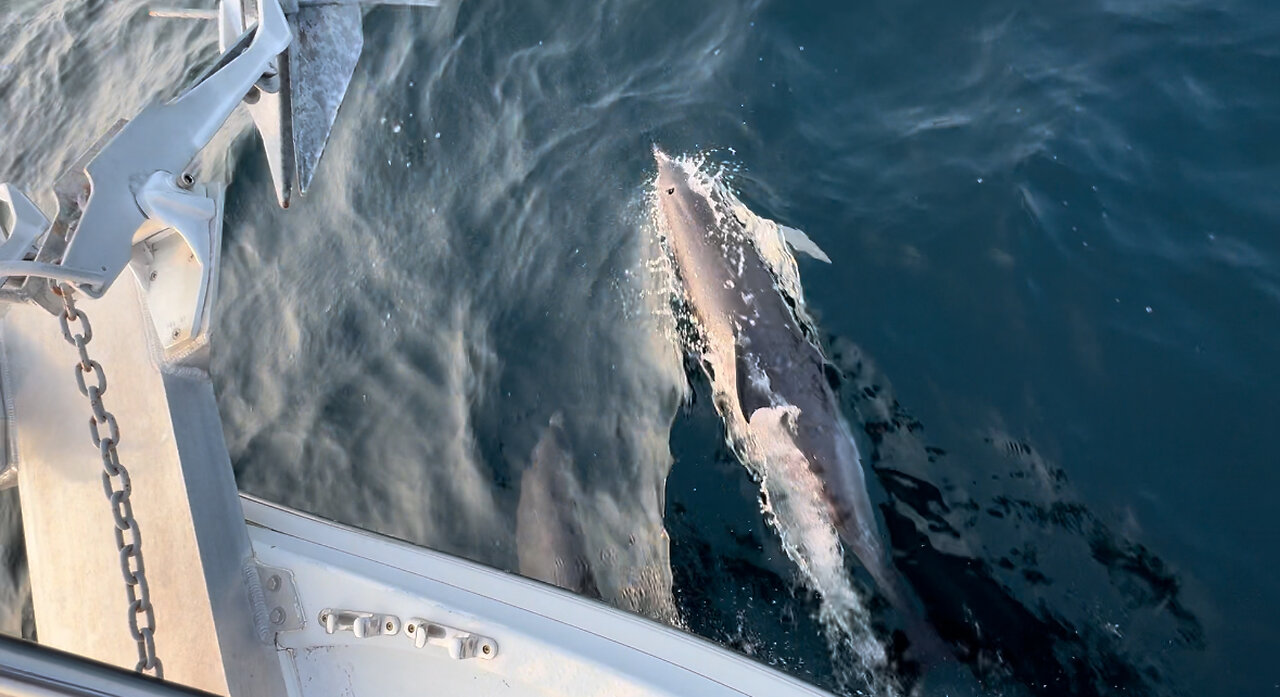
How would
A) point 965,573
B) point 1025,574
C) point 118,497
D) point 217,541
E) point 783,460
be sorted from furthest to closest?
1. point 783,460
2. point 965,573
3. point 1025,574
4. point 217,541
5. point 118,497

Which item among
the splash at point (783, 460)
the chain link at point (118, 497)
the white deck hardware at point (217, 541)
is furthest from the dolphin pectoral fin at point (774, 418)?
the chain link at point (118, 497)

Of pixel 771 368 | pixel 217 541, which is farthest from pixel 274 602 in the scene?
pixel 771 368

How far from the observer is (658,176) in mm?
7137

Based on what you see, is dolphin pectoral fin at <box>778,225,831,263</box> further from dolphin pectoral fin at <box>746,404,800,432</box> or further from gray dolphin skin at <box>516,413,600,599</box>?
gray dolphin skin at <box>516,413,600,599</box>

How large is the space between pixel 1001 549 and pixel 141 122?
15.7ft

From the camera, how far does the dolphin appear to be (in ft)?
17.9

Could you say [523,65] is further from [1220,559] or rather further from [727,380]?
[1220,559]

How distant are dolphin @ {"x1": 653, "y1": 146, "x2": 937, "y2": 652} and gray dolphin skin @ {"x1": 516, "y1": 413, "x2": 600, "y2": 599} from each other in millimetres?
1217

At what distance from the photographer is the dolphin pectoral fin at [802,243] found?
6203mm

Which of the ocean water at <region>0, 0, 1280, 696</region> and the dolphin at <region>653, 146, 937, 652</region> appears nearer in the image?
the ocean water at <region>0, 0, 1280, 696</region>

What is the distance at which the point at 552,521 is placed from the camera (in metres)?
5.82

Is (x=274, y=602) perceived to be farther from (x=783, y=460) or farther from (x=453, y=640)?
(x=783, y=460)

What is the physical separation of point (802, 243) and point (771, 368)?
105 centimetres

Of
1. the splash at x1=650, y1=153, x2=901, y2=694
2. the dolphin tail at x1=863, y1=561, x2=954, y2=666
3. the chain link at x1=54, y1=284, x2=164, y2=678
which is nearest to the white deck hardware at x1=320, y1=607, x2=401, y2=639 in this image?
the chain link at x1=54, y1=284, x2=164, y2=678
